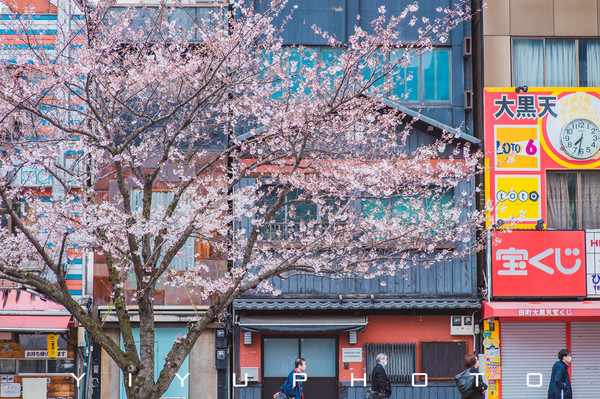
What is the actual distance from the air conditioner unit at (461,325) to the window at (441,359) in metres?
0.33

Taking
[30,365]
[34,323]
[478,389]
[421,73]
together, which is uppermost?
[421,73]

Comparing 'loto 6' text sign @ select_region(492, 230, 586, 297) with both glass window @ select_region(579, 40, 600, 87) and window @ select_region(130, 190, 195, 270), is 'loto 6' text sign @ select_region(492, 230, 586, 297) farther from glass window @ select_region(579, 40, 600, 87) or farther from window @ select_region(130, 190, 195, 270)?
window @ select_region(130, 190, 195, 270)

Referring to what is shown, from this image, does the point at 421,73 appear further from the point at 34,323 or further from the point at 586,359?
the point at 34,323

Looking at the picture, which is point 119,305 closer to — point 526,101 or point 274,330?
point 274,330

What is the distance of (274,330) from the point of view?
18328 mm

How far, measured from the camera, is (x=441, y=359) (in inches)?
741

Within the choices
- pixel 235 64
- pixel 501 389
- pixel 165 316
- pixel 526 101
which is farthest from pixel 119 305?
pixel 526 101

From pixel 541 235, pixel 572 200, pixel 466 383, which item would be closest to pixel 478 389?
pixel 466 383

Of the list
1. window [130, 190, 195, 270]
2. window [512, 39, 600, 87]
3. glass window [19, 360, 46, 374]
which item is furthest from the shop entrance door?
window [512, 39, 600, 87]

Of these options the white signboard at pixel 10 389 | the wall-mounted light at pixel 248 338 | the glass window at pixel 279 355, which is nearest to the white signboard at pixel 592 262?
the glass window at pixel 279 355

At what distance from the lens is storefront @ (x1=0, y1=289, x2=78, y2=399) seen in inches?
714

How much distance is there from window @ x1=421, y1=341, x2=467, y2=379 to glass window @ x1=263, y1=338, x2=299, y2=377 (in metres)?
3.25

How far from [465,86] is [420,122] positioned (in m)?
1.72

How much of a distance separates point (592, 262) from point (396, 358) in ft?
18.0
